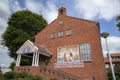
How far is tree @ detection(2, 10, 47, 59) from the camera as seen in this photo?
2538cm

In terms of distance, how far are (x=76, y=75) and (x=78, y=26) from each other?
8066mm

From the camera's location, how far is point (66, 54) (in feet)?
64.1

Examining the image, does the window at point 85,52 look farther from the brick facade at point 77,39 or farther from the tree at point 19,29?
the tree at point 19,29

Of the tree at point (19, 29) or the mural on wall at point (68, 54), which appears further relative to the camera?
the tree at point (19, 29)

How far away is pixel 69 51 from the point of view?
19453mm

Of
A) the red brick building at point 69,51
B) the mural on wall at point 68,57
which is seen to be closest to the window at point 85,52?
the red brick building at point 69,51

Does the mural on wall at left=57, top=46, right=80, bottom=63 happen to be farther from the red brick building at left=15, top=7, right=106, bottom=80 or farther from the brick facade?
the brick facade

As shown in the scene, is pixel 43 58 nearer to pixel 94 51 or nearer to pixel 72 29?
pixel 72 29

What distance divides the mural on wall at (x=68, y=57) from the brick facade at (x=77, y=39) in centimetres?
64

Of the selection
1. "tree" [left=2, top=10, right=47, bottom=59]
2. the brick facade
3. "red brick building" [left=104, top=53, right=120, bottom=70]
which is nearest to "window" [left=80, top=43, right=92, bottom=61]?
the brick facade

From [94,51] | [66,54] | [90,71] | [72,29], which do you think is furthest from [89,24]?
[90,71]

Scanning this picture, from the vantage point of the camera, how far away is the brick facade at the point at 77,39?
1670 centimetres

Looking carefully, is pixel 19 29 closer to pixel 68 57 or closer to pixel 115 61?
pixel 68 57

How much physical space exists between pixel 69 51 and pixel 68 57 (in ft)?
3.34
